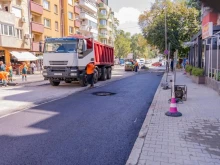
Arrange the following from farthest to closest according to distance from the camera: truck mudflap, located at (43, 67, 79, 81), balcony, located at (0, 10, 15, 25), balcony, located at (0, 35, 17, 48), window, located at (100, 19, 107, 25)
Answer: window, located at (100, 19, 107, 25)
balcony, located at (0, 10, 15, 25)
balcony, located at (0, 35, 17, 48)
truck mudflap, located at (43, 67, 79, 81)

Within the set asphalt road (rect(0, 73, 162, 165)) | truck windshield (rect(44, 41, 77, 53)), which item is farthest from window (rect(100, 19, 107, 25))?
asphalt road (rect(0, 73, 162, 165))

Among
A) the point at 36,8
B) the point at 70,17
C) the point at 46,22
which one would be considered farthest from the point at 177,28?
the point at 36,8

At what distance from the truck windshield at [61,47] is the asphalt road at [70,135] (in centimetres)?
588

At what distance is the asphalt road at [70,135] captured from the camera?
3.88 meters

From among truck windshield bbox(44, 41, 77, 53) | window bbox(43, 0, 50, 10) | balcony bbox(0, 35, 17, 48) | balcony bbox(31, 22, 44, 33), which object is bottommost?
truck windshield bbox(44, 41, 77, 53)

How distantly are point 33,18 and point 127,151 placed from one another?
33.0m

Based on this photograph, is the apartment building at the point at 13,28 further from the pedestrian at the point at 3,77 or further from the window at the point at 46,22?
the pedestrian at the point at 3,77

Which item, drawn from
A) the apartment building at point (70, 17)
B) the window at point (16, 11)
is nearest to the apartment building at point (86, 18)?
the apartment building at point (70, 17)

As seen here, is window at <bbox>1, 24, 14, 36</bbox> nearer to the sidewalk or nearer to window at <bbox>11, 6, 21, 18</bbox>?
window at <bbox>11, 6, 21, 18</bbox>

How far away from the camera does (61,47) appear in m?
13.6

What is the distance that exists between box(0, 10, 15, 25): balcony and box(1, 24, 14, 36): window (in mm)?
556

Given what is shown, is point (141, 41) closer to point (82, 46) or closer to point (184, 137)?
point (82, 46)

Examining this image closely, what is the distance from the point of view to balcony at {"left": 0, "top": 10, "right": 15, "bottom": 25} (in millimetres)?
24464

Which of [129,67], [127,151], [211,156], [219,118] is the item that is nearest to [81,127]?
[127,151]
